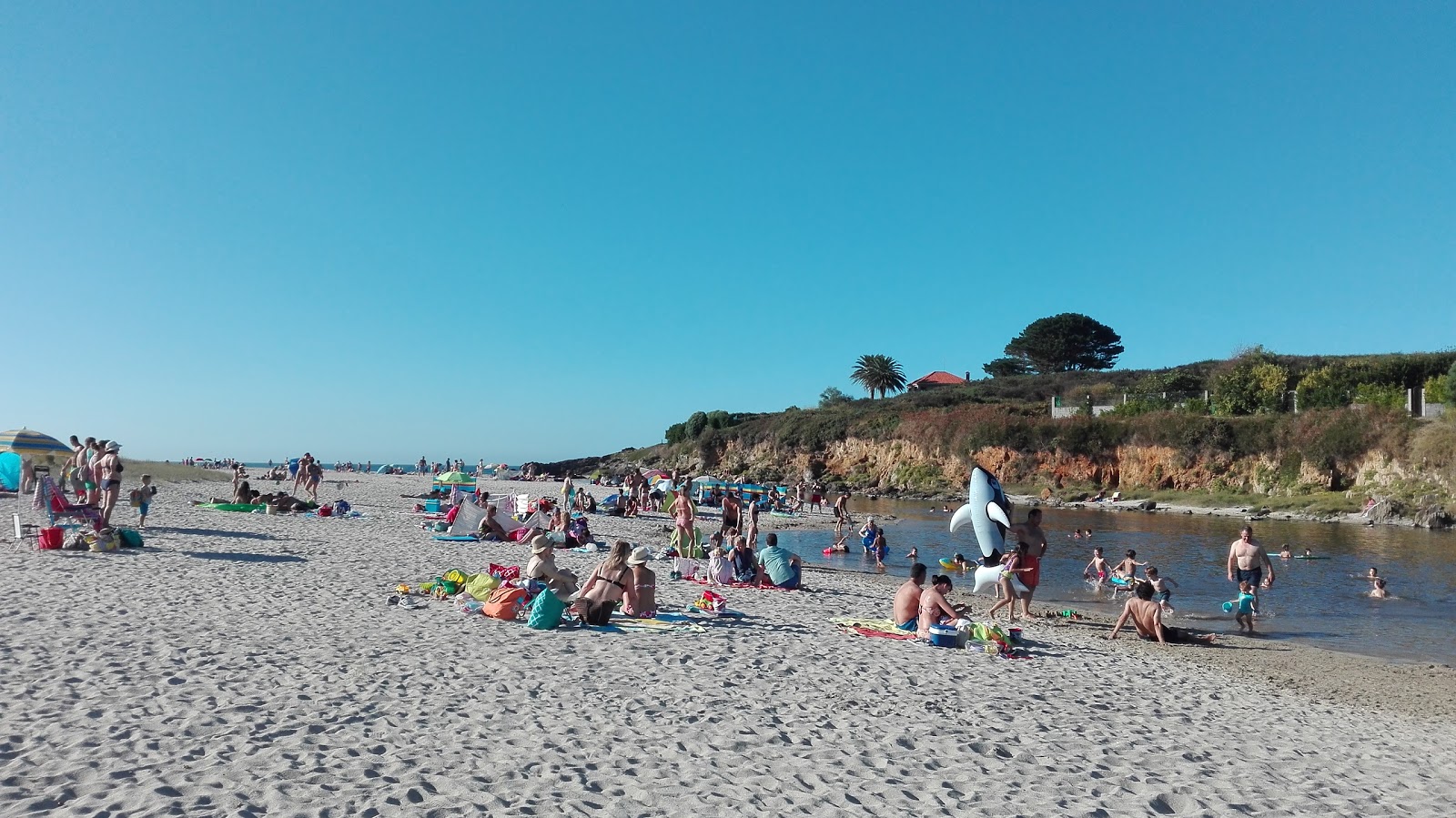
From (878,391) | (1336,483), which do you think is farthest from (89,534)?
(878,391)

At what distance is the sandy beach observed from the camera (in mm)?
4332

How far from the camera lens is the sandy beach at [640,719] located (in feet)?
14.2

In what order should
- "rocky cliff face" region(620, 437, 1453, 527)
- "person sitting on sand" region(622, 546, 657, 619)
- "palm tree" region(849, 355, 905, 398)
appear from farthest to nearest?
"palm tree" region(849, 355, 905, 398), "rocky cliff face" region(620, 437, 1453, 527), "person sitting on sand" region(622, 546, 657, 619)

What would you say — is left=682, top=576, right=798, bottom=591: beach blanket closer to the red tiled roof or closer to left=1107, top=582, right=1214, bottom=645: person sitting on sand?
left=1107, top=582, right=1214, bottom=645: person sitting on sand

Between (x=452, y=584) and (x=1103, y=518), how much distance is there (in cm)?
2856

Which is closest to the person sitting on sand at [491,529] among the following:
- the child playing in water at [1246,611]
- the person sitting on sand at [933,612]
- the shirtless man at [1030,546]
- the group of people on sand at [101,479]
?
the group of people on sand at [101,479]

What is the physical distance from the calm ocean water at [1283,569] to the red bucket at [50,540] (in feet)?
42.9

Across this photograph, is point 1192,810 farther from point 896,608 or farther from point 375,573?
point 375,573

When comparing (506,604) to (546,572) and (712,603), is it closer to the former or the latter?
(546,572)

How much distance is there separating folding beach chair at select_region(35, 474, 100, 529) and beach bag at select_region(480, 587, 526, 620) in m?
7.95

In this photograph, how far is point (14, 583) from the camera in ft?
29.0

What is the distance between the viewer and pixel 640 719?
561 centimetres

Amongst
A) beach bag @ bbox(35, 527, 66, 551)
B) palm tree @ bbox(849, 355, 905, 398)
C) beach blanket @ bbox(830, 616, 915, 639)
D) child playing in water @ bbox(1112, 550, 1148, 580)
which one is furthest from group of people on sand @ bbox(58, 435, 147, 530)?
palm tree @ bbox(849, 355, 905, 398)

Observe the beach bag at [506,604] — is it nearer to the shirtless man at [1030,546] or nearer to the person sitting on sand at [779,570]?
the person sitting on sand at [779,570]
